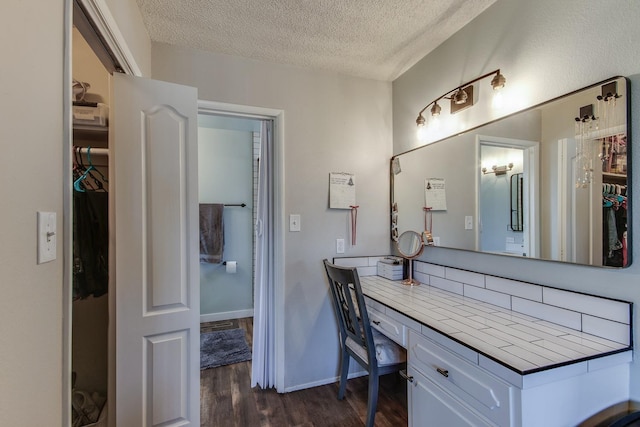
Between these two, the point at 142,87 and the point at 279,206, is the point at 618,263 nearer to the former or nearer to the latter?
the point at 279,206

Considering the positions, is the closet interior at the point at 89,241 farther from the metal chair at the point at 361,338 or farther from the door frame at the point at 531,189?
the door frame at the point at 531,189

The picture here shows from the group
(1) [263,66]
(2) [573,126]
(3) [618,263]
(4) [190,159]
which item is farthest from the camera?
(1) [263,66]

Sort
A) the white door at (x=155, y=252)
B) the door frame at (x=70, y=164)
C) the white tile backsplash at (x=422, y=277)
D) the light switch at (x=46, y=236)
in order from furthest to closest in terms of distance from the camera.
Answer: the white tile backsplash at (x=422, y=277)
the white door at (x=155, y=252)
the door frame at (x=70, y=164)
the light switch at (x=46, y=236)

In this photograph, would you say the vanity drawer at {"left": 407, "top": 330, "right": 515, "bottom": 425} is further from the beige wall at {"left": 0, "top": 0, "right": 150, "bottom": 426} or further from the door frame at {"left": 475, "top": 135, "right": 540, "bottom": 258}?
the beige wall at {"left": 0, "top": 0, "right": 150, "bottom": 426}

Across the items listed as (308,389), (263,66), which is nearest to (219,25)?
(263,66)

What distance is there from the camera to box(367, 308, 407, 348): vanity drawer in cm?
148

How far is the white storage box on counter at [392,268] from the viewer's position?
2172mm

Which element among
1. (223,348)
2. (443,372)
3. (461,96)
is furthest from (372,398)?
(461,96)

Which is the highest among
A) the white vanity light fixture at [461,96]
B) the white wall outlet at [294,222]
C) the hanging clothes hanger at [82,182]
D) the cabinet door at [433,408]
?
the white vanity light fixture at [461,96]

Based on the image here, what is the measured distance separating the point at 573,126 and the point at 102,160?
238cm

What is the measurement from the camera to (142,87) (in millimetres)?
1375

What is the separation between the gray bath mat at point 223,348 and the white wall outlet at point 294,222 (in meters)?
1.35

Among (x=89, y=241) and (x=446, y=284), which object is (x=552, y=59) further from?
(x=89, y=241)

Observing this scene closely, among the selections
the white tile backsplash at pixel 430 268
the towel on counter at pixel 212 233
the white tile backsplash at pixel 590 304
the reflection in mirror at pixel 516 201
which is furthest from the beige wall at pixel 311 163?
the towel on counter at pixel 212 233
